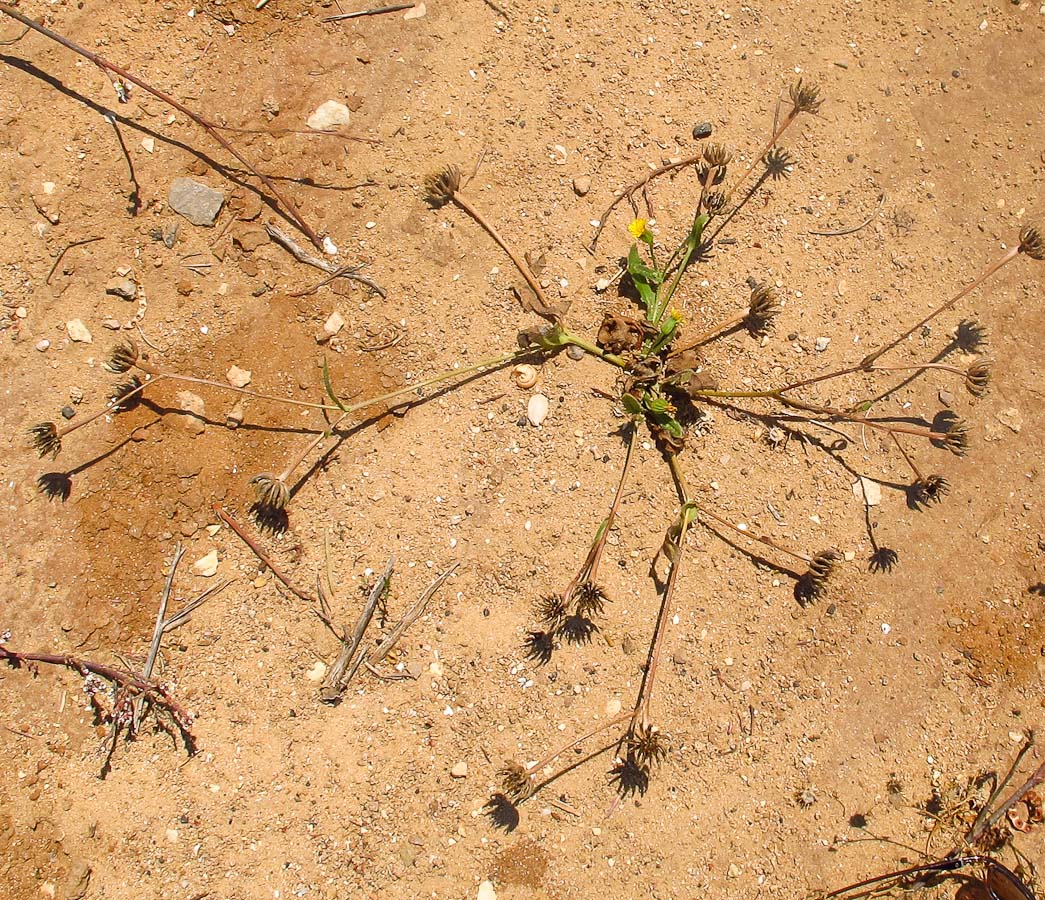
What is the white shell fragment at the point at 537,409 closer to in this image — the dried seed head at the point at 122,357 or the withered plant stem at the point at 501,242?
the withered plant stem at the point at 501,242

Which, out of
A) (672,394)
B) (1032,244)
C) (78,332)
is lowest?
(78,332)

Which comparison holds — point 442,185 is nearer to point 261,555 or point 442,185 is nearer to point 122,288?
point 122,288

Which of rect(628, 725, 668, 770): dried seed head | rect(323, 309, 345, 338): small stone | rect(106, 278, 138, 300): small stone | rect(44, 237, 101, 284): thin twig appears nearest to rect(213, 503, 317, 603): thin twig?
rect(323, 309, 345, 338): small stone

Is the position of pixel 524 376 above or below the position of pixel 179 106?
below

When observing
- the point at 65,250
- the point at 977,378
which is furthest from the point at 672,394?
the point at 65,250

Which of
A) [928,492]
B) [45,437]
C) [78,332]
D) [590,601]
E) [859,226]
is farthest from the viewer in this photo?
[859,226]

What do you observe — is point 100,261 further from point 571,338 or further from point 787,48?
point 787,48

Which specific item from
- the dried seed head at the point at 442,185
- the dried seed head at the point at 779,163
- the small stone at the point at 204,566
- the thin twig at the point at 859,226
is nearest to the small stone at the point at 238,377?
the small stone at the point at 204,566

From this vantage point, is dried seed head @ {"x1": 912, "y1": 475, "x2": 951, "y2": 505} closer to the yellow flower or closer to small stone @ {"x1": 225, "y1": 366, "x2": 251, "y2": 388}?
the yellow flower
